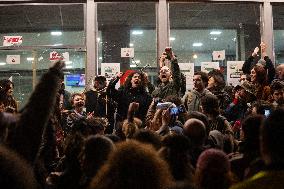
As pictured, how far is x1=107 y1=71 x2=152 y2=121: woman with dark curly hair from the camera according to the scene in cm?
837

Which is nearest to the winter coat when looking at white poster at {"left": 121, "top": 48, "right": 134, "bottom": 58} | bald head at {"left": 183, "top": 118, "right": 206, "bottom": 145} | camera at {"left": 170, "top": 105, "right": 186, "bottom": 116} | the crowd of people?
the crowd of people

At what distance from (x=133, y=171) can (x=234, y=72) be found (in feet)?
32.2

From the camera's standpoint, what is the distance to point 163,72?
28.2 ft

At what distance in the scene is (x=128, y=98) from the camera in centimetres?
842

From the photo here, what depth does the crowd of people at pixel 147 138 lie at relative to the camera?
1.93 m

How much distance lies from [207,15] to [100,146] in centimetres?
939

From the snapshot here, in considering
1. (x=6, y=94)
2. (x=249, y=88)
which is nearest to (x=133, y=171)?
(x=249, y=88)

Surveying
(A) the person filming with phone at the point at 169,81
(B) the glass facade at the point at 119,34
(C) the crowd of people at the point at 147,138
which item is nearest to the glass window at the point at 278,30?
(B) the glass facade at the point at 119,34

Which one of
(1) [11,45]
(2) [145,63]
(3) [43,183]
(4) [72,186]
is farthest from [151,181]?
(1) [11,45]

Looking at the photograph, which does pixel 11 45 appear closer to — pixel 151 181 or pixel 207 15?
pixel 207 15

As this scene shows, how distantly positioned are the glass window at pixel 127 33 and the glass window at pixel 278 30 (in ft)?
9.96

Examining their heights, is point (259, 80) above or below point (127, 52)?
below

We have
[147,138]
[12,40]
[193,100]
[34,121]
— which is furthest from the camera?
[12,40]

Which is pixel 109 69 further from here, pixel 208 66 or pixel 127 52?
pixel 208 66
